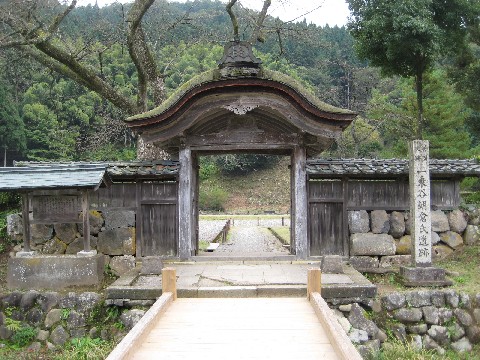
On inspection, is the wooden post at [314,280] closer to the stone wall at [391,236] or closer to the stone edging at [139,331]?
the stone edging at [139,331]

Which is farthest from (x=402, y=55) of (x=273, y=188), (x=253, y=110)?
(x=273, y=188)

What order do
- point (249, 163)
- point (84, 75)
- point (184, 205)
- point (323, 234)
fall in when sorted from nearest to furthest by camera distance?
point (184, 205), point (323, 234), point (84, 75), point (249, 163)

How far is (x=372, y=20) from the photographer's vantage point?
1903cm

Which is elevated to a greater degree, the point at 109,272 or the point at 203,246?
the point at 109,272

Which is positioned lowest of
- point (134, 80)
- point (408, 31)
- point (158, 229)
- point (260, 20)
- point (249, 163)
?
point (158, 229)

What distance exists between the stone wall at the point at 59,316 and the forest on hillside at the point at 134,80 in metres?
6.01

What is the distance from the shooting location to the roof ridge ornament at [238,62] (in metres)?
9.53

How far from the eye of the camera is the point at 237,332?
5660 mm

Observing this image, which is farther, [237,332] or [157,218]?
[157,218]

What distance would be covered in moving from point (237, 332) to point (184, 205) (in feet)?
15.6

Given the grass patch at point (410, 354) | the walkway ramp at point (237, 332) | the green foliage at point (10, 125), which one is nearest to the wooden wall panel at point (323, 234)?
the grass patch at point (410, 354)

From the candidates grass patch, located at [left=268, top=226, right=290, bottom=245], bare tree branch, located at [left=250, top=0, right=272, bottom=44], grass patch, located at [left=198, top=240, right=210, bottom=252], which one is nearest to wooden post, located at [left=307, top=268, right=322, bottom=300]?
grass patch, located at [left=198, top=240, right=210, bottom=252]

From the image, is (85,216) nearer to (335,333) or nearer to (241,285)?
(241,285)

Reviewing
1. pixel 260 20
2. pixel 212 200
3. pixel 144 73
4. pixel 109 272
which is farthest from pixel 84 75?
pixel 212 200
